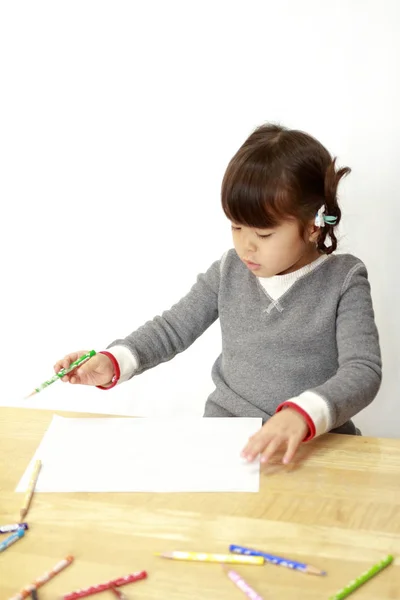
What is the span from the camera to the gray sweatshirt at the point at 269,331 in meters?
1.24

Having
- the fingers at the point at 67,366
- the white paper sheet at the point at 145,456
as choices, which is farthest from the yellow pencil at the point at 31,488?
the fingers at the point at 67,366

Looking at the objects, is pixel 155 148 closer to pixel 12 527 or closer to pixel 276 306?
pixel 276 306

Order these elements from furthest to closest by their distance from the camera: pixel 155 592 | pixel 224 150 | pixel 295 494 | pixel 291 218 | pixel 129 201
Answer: pixel 129 201, pixel 224 150, pixel 291 218, pixel 295 494, pixel 155 592

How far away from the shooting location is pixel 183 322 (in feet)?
4.56

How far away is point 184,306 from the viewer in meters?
1.40

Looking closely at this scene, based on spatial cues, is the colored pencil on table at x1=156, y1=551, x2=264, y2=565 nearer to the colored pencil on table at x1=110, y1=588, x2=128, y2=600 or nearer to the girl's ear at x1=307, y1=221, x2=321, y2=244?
the colored pencil on table at x1=110, y1=588, x2=128, y2=600

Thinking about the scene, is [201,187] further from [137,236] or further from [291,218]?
[291,218]

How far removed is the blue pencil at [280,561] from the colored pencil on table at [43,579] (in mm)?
173

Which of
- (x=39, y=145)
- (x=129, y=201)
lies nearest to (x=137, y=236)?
(x=129, y=201)

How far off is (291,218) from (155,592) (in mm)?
669

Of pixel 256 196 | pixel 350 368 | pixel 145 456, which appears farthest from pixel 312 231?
pixel 145 456

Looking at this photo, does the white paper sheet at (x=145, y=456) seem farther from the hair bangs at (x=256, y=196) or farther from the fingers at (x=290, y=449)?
the hair bangs at (x=256, y=196)

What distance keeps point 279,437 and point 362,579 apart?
24 centimetres

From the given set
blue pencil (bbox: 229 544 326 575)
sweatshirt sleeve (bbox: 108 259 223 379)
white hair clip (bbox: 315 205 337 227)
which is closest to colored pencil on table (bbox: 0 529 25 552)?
blue pencil (bbox: 229 544 326 575)
